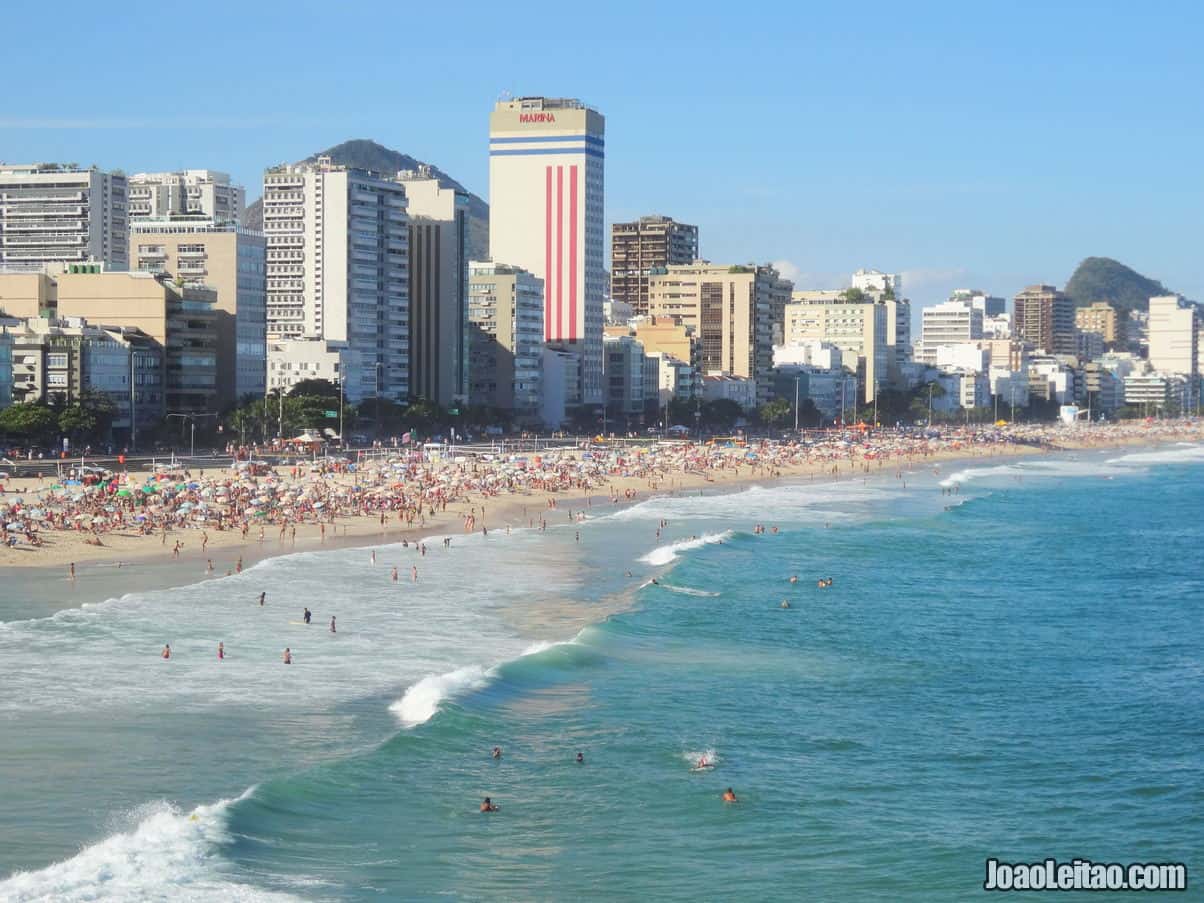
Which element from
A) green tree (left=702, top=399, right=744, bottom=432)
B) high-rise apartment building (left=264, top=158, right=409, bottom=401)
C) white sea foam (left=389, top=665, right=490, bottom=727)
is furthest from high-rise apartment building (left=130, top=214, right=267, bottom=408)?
white sea foam (left=389, top=665, right=490, bottom=727)

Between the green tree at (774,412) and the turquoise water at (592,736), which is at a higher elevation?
the green tree at (774,412)

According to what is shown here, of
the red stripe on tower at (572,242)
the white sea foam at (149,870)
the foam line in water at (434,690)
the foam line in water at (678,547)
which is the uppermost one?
the red stripe on tower at (572,242)

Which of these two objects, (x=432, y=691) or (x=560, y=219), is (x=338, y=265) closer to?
(x=560, y=219)

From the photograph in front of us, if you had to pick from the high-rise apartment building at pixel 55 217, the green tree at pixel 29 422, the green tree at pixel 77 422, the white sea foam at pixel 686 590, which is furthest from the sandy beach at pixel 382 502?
the high-rise apartment building at pixel 55 217

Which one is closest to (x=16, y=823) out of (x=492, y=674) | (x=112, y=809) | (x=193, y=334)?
(x=112, y=809)

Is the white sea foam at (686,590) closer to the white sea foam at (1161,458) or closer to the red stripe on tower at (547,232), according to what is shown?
the white sea foam at (1161,458)

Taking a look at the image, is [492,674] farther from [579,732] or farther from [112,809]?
[112,809]
